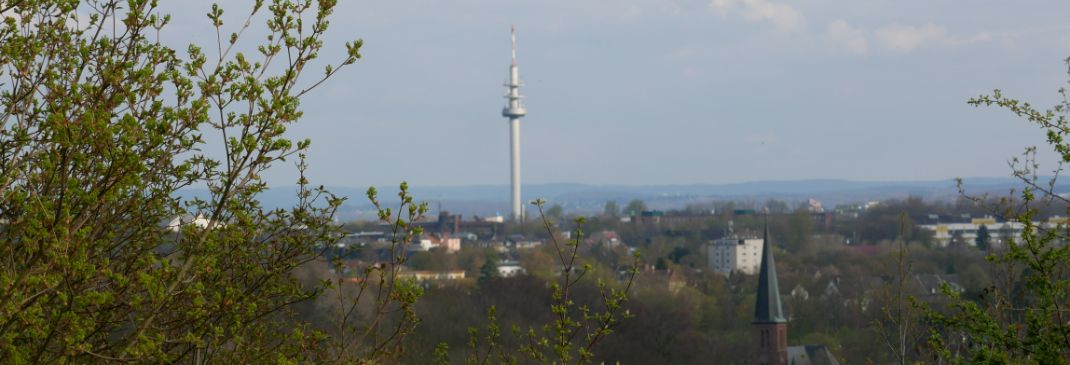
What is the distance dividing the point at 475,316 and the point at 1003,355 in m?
45.5

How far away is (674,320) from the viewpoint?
59.8 meters

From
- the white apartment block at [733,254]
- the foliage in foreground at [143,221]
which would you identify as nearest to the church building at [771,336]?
the foliage in foreground at [143,221]

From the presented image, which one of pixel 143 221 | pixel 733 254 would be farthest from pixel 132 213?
pixel 733 254

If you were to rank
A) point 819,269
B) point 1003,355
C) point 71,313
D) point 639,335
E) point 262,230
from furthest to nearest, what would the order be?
1. point 819,269
2. point 639,335
3. point 1003,355
4. point 262,230
5. point 71,313

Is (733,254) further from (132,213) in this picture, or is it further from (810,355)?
(132,213)

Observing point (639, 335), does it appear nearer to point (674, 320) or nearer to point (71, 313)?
point (674, 320)

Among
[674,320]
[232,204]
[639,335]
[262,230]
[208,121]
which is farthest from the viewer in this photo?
[674,320]

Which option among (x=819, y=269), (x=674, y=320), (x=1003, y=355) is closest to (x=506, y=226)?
(x=819, y=269)

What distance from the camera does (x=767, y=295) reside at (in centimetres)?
6856

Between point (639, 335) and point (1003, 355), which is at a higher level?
point (1003, 355)

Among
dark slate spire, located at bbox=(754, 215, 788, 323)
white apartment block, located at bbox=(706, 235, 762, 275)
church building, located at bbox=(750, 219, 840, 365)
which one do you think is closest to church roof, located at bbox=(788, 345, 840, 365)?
church building, located at bbox=(750, 219, 840, 365)

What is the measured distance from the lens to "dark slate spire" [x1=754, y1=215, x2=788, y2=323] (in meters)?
67.2

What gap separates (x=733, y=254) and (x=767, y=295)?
251ft

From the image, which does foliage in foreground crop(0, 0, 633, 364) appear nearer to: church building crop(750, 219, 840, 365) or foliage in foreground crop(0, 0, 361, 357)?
foliage in foreground crop(0, 0, 361, 357)
